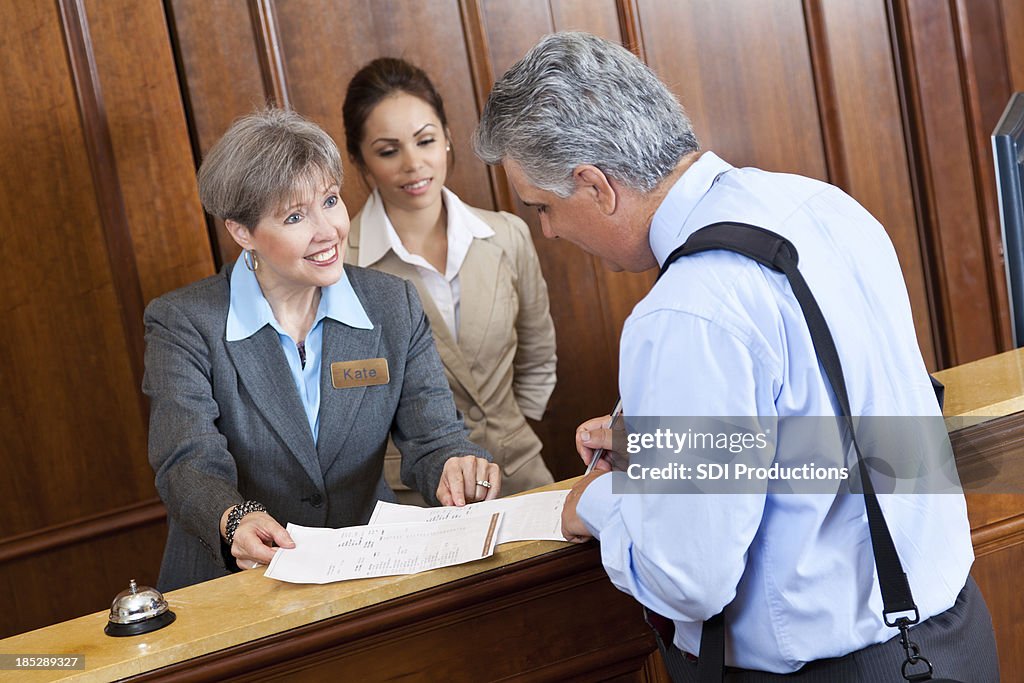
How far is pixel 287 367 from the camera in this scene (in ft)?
7.31

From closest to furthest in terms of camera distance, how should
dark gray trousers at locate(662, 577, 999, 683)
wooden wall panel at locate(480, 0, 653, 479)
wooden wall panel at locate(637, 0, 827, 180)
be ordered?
dark gray trousers at locate(662, 577, 999, 683), wooden wall panel at locate(480, 0, 653, 479), wooden wall panel at locate(637, 0, 827, 180)

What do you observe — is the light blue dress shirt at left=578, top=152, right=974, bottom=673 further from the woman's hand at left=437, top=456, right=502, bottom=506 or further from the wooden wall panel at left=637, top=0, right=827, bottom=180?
the wooden wall panel at left=637, top=0, right=827, bottom=180

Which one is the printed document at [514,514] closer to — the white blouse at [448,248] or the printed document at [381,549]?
the printed document at [381,549]

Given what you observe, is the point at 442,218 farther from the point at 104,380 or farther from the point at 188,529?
the point at 188,529

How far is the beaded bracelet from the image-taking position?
185cm

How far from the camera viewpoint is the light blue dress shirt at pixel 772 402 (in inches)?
44.9

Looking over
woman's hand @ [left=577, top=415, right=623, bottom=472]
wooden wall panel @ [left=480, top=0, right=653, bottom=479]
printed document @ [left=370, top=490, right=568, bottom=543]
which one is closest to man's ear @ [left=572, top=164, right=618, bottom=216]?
woman's hand @ [left=577, top=415, right=623, bottom=472]

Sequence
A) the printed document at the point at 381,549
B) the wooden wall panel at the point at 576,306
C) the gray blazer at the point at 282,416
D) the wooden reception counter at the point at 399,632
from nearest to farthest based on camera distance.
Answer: the wooden reception counter at the point at 399,632 < the printed document at the point at 381,549 < the gray blazer at the point at 282,416 < the wooden wall panel at the point at 576,306

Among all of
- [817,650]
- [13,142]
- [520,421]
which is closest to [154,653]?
[817,650]

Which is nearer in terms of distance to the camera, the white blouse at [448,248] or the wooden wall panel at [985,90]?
the white blouse at [448,248]

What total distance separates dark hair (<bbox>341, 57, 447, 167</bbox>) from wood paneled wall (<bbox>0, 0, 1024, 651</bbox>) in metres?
0.24

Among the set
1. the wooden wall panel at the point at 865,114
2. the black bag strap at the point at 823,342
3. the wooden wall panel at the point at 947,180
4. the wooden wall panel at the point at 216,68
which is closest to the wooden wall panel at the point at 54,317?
the wooden wall panel at the point at 216,68

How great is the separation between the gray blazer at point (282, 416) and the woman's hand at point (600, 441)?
65 cm

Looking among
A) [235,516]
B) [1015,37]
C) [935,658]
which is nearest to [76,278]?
[235,516]
